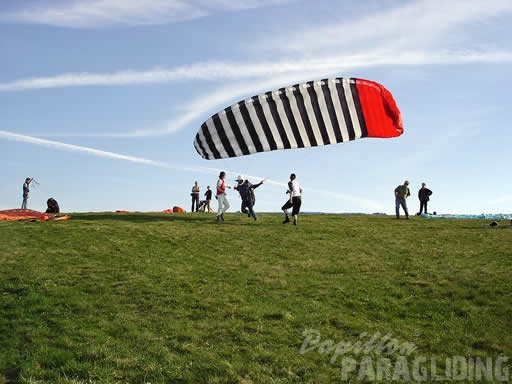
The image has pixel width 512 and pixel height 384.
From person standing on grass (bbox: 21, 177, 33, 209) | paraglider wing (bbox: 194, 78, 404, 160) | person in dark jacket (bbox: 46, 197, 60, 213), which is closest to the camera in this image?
paraglider wing (bbox: 194, 78, 404, 160)

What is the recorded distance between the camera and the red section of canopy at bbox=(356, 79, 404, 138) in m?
26.5

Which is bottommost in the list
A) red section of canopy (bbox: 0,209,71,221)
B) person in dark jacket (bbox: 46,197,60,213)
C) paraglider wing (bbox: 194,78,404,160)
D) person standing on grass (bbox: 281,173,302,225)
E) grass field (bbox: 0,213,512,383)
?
grass field (bbox: 0,213,512,383)

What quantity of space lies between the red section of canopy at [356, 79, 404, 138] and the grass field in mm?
6044

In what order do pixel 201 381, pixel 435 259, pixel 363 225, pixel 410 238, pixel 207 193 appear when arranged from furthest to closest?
pixel 207 193 → pixel 363 225 → pixel 410 238 → pixel 435 259 → pixel 201 381

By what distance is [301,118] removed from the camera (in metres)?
25.9

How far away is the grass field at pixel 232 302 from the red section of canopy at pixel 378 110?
19.8ft

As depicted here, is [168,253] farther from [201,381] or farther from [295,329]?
[201,381]

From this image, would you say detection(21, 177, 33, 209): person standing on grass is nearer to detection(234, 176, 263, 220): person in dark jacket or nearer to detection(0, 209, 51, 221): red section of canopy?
detection(0, 209, 51, 221): red section of canopy

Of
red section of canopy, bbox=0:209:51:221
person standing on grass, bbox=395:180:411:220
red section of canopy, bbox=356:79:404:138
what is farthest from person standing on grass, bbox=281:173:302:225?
red section of canopy, bbox=0:209:51:221

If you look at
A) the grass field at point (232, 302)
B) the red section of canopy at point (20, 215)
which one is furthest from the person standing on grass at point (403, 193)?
the red section of canopy at point (20, 215)

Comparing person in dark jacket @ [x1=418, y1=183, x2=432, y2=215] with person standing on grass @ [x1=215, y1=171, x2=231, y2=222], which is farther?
person in dark jacket @ [x1=418, y1=183, x2=432, y2=215]

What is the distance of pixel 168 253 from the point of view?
21891mm

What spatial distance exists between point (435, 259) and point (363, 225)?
9.24m

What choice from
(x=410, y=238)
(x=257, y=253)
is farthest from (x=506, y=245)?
(x=257, y=253)
